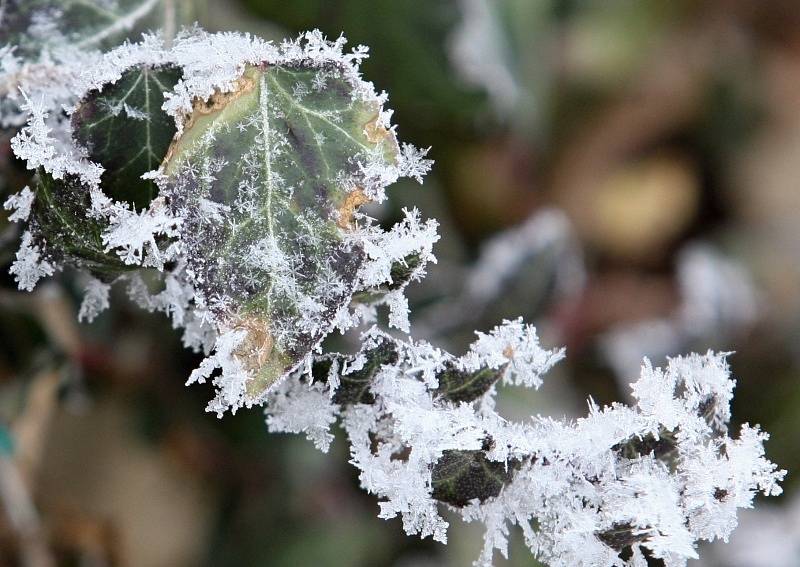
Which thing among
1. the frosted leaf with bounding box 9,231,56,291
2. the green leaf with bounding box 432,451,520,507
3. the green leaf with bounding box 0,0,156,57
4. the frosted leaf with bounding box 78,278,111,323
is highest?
the green leaf with bounding box 0,0,156,57

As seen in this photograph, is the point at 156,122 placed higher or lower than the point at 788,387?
lower

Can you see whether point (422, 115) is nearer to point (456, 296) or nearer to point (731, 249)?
point (456, 296)

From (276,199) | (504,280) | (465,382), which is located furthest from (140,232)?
(504,280)

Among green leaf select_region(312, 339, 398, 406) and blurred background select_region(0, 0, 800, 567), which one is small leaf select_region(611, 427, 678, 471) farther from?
blurred background select_region(0, 0, 800, 567)

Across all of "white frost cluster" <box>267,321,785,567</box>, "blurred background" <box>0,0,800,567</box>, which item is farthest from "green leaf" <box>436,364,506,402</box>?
"blurred background" <box>0,0,800,567</box>

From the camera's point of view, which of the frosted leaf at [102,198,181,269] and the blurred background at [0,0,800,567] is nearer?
the frosted leaf at [102,198,181,269]

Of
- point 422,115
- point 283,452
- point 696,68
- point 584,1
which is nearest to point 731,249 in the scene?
point 696,68

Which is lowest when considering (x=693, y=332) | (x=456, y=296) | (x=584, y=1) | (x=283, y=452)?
(x=283, y=452)
